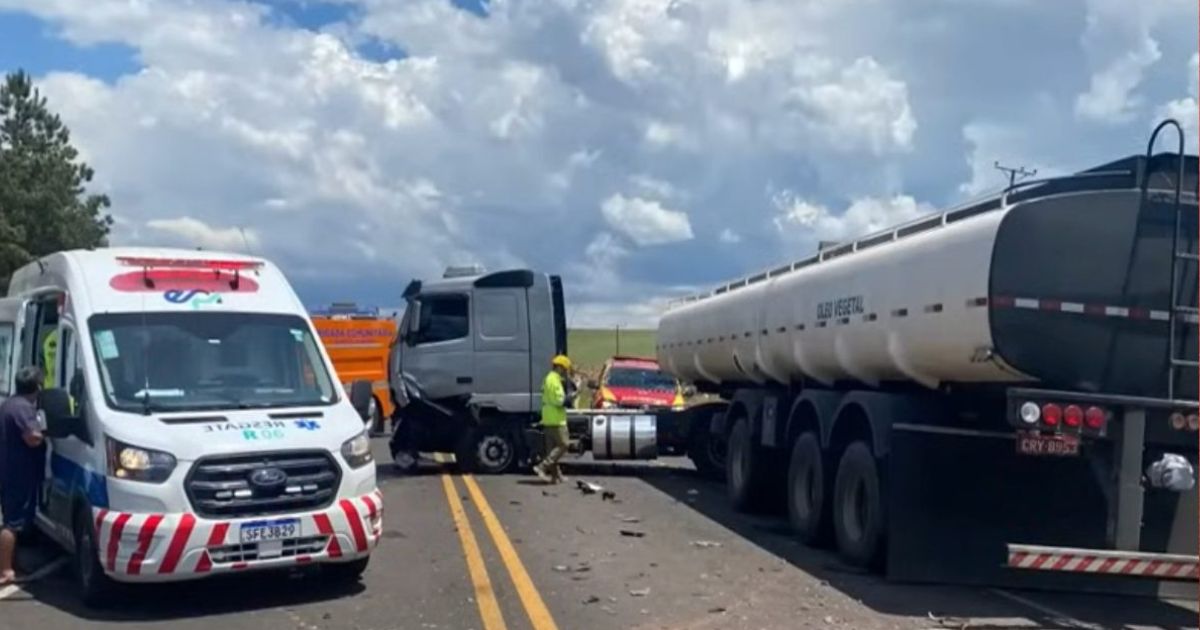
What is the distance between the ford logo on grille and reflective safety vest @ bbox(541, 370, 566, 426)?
1035cm

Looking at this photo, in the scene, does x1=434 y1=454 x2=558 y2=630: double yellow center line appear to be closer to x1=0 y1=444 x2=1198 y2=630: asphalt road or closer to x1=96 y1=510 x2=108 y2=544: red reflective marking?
x1=0 y1=444 x2=1198 y2=630: asphalt road

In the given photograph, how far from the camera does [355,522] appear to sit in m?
10.7

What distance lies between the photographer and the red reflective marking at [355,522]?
35.1ft

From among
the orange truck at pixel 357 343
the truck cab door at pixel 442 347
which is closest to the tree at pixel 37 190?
the orange truck at pixel 357 343

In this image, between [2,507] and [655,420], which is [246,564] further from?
[655,420]

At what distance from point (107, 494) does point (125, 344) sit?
4.67 feet

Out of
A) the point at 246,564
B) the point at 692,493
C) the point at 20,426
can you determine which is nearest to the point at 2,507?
the point at 20,426

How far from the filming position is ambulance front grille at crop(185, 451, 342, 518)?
1015 cm

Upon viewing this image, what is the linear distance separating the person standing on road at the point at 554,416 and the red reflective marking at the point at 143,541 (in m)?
10.9

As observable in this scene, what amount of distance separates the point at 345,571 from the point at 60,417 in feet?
8.36

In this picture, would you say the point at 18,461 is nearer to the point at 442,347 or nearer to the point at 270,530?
the point at 270,530

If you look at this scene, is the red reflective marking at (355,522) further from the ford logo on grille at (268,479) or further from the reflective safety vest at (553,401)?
the reflective safety vest at (553,401)

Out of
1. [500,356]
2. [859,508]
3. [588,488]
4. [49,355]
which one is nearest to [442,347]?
[500,356]

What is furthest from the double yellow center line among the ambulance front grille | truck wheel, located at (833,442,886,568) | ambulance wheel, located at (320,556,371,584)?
truck wheel, located at (833,442,886,568)
